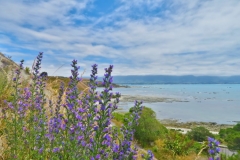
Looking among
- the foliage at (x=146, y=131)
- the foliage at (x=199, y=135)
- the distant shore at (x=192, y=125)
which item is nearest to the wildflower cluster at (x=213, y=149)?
the foliage at (x=146, y=131)

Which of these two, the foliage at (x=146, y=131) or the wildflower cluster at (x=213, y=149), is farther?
the foliage at (x=146, y=131)

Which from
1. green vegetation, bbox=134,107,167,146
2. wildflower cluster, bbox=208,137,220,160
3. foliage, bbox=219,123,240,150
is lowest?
foliage, bbox=219,123,240,150

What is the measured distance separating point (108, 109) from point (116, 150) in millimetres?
432

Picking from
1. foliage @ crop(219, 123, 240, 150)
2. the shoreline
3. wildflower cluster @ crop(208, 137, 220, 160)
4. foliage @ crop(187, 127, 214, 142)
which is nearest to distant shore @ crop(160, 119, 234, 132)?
the shoreline

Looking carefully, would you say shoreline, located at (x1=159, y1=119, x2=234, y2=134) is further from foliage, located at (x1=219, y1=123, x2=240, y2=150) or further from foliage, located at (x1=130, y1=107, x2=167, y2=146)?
foliage, located at (x1=130, y1=107, x2=167, y2=146)

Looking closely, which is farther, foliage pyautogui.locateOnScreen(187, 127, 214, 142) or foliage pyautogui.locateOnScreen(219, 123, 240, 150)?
foliage pyautogui.locateOnScreen(187, 127, 214, 142)

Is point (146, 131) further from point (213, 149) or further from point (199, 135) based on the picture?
point (213, 149)

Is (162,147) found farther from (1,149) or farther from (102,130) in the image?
(102,130)

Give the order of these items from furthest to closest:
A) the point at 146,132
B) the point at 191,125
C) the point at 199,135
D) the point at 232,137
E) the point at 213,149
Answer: the point at 191,125 < the point at 199,135 < the point at 232,137 < the point at 146,132 < the point at 213,149

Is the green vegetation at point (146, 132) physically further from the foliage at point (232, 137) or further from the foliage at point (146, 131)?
the foliage at point (232, 137)

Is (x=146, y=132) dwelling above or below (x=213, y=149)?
below

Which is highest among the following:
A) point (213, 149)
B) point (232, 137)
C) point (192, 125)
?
point (213, 149)

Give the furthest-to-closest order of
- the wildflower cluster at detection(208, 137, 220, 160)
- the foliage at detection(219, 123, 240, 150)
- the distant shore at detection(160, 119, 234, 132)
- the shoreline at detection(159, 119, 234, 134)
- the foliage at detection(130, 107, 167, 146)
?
the distant shore at detection(160, 119, 234, 132) → the shoreline at detection(159, 119, 234, 134) → the foliage at detection(219, 123, 240, 150) → the foliage at detection(130, 107, 167, 146) → the wildflower cluster at detection(208, 137, 220, 160)

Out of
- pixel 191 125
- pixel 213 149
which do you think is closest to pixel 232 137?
pixel 191 125
